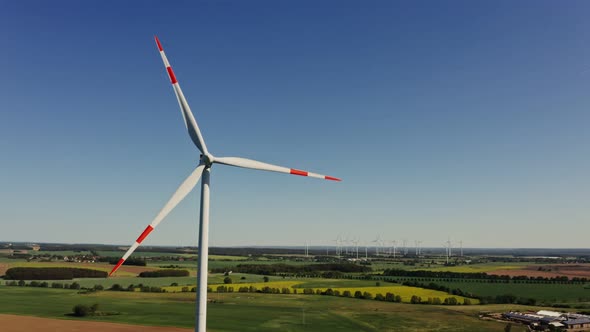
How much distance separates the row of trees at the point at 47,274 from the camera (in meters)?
157

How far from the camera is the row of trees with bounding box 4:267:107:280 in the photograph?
15688cm

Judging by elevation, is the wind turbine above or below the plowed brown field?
above

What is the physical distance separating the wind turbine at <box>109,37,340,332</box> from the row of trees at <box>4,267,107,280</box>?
5989 inches

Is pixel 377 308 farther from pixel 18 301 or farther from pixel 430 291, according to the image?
pixel 18 301

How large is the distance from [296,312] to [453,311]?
34.4 m

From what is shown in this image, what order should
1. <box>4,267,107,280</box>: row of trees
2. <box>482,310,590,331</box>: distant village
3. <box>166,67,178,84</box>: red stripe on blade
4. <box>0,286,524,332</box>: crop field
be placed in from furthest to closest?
<box>4,267,107,280</box>: row of trees → <box>0,286,524,332</box>: crop field → <box>482,310,590,331</box>: distant village → <box>166,67,178,84</box>: red stripe on blade

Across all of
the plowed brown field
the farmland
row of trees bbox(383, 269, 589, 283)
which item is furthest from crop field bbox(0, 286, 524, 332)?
row of trees bbox(383, 269, 589, 283)

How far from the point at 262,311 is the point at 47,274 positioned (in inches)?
4087

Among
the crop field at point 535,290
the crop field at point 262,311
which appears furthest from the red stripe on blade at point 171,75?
the crop field at point 535,290

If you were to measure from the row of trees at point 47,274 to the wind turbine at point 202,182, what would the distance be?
499ft

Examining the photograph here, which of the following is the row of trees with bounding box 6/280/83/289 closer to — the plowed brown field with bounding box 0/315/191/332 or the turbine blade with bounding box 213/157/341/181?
the plowed brown field with bounding box 0/315/191/332

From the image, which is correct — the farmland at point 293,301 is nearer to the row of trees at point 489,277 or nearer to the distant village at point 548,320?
the row of trees at point 489,277

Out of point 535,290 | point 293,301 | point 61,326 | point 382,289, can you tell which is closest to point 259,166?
point 61,326

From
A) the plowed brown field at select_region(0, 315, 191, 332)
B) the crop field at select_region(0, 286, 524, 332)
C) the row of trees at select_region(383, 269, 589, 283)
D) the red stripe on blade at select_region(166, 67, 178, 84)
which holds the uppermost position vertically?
the red stripe on blade at select_region(166, 67, 178, 84)
